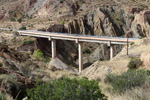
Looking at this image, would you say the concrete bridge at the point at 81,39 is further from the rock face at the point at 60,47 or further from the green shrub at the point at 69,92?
the green shrub at the point at 69,92

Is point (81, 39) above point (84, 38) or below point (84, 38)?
below

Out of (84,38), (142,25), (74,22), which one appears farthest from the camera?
(74,22)

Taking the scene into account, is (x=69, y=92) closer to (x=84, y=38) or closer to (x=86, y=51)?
(x=84, y=38)

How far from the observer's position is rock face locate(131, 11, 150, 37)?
68.2 metres

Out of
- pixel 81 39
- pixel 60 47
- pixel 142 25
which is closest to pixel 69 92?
pixel 81 39

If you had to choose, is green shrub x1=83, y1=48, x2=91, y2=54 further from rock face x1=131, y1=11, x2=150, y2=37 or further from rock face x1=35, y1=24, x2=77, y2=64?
rock face x1=131, y1=11, x2=150, y2=37

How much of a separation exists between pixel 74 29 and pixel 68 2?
2071cm

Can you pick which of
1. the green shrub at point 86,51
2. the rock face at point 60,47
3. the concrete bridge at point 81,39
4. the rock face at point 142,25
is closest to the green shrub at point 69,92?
the concrete bridge at point 81,39

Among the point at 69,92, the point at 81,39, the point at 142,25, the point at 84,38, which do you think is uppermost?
the point at 142,25

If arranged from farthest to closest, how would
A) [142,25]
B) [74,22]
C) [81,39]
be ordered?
[74,22]
[142,25]
[81,39]

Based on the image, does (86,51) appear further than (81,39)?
Yes

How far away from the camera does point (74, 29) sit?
227ft

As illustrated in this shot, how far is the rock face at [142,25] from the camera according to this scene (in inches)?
2685

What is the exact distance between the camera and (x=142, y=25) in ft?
225
